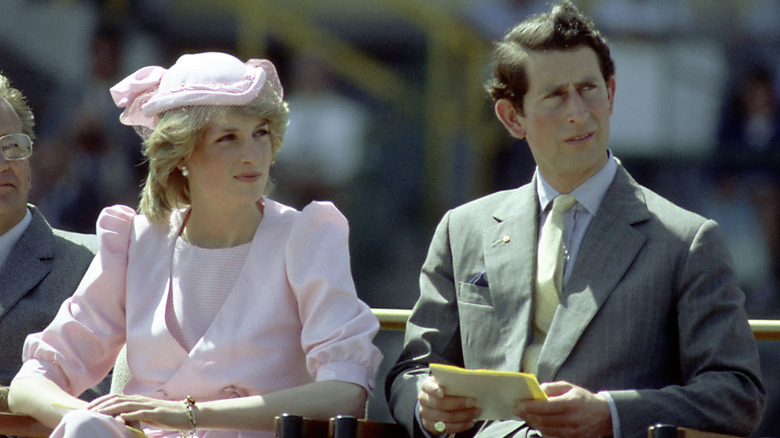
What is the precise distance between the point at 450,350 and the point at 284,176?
523cm

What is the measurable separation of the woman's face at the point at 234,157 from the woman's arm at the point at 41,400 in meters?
0.62

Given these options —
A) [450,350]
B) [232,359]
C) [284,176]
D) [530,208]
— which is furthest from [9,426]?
[284,176]

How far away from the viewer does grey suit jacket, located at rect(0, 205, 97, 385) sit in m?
3.36

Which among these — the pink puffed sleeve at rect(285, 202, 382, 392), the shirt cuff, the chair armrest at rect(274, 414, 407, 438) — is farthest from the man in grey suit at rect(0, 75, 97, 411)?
the shirt cuff

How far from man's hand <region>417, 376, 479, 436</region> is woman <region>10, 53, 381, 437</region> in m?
0.26

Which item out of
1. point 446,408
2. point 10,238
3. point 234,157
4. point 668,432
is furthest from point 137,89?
point 668,432

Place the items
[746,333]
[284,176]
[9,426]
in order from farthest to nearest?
[284,176], [9,426], [746,333]

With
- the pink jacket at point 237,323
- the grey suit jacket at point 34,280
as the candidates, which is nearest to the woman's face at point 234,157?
the pink jacket at point 237,323

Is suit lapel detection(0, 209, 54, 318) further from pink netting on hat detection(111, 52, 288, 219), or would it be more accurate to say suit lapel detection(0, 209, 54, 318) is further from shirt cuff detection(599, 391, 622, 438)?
shirt cuff detection(599, 391, 622, 438)

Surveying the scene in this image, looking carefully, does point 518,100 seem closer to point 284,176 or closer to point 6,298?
point 6,298

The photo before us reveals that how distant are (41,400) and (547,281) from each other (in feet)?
4.04

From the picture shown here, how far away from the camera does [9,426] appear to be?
2.84 metres

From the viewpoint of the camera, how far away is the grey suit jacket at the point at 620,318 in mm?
2551

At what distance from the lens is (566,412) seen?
244cm
